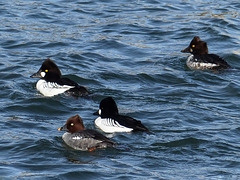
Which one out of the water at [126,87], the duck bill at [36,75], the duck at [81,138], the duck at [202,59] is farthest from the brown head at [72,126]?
the duck at [202,59]

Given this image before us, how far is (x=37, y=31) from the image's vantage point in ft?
62.1

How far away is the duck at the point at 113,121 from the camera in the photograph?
10.8m

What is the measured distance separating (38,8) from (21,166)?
13.3 meters

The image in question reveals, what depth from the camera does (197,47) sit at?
52.6ft

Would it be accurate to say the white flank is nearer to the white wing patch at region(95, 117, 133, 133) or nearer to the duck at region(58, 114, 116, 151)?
the white wing patch at region(95, 117, 133, 133)

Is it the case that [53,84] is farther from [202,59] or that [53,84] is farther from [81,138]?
[202,59]

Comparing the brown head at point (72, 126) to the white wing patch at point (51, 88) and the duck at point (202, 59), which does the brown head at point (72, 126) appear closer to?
the white wing patch at point (51, 88)

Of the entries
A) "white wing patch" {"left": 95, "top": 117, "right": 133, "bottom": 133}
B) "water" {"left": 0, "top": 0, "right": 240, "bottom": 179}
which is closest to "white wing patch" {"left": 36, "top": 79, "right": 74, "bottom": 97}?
"water" {"left": 0, "top": 0, "right": 240, "bottom": 179}

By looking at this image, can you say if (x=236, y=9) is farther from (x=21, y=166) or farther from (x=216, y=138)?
(x=21, y=166)

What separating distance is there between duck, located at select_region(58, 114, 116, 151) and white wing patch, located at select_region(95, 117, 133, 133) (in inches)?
28.1

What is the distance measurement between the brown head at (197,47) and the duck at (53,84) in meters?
4.31

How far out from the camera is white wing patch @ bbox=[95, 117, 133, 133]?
10977mm

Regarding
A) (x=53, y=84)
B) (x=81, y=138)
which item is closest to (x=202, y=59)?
(x=53, y=84)

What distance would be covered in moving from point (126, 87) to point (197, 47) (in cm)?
315
